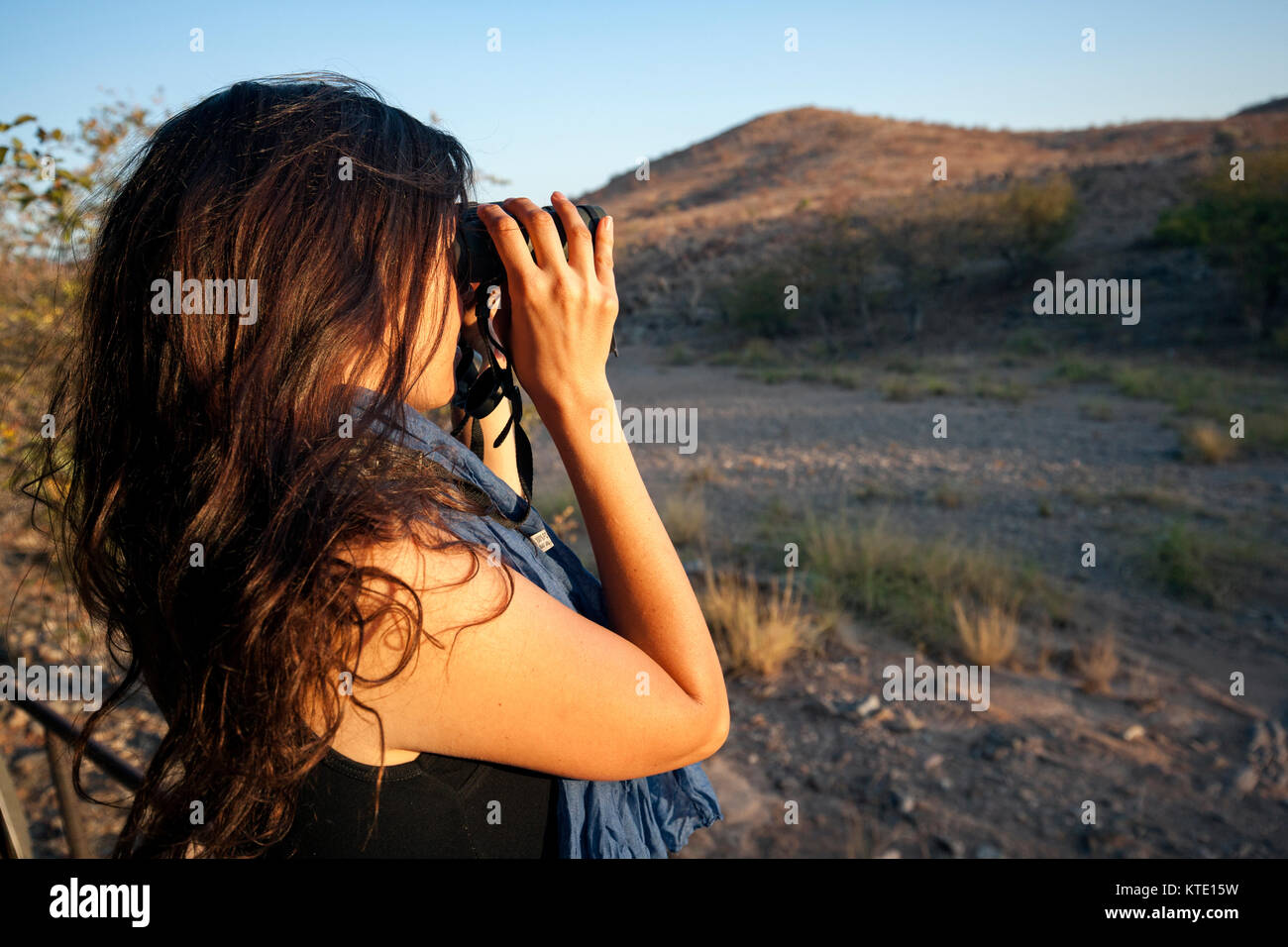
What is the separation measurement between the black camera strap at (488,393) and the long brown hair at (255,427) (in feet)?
0.30

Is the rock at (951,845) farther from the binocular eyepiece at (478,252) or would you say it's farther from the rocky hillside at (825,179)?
the rocky hillside at (825,179)

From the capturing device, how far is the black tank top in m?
0.82

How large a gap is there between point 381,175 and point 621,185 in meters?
68.0

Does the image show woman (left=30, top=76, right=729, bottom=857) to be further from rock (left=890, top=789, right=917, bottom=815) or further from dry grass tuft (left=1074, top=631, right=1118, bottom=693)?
dry grass tuft (left=1074, top=631, right=1118, bottom=693)

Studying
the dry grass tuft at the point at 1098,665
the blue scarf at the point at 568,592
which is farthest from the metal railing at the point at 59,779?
the dry grass tuft at the point at 1098,665

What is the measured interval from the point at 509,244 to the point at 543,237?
4 centimetres

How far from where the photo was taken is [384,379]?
878 mm

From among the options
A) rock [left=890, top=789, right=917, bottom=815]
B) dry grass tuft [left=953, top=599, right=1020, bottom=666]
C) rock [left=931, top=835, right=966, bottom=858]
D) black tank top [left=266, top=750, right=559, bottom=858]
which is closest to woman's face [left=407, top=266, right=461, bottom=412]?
black tank top [left=266, top=750, right=559, bottom=858]

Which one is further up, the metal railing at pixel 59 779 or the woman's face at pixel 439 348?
the woman's face at pixel 439 348

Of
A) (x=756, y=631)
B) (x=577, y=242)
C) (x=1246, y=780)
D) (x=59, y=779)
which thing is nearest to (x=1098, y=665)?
(x=1246, y=780)

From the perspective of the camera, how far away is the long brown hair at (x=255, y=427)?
2.48 feet

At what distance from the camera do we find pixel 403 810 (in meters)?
0.84

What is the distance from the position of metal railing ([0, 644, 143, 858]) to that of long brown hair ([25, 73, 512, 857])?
1.38ft

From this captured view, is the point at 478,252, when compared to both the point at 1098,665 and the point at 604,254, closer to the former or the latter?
the point at 604,254
